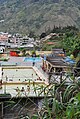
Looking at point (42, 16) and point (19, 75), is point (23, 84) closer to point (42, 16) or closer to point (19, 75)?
point (19, 75)

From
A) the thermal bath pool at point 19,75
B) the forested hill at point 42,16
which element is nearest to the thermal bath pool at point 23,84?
the thermal bath pool at point 19,75

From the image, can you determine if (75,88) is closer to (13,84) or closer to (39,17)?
(13,84)

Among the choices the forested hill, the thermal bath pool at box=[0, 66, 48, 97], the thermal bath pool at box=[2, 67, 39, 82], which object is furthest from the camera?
the forested hill

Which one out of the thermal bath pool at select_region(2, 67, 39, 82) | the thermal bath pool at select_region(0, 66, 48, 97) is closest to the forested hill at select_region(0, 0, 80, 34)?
the thermal bath pool at select_region(2, 67, 39, 82)

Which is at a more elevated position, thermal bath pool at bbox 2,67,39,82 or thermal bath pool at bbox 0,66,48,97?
thermal bath pool at bbox 0,66,48,97

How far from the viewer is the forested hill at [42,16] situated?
68000 mm

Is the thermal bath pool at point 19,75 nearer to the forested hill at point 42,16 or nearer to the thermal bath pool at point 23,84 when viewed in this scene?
the thermal bath pool at point 23,84

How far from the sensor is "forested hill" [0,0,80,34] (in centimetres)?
6800

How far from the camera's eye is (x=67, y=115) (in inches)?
89.4

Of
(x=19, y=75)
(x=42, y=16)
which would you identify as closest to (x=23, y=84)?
(x=19, y=75)

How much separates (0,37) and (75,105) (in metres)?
46.8

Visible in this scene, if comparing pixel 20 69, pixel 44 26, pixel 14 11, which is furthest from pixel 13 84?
pixel 14 11

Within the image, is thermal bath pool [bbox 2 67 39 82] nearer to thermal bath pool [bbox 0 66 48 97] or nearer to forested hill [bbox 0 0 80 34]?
thermal bath pool [bbox 0 66 48 97]

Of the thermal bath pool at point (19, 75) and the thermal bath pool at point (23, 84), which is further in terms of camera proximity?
the thermal bath pool at point (19, 75)
